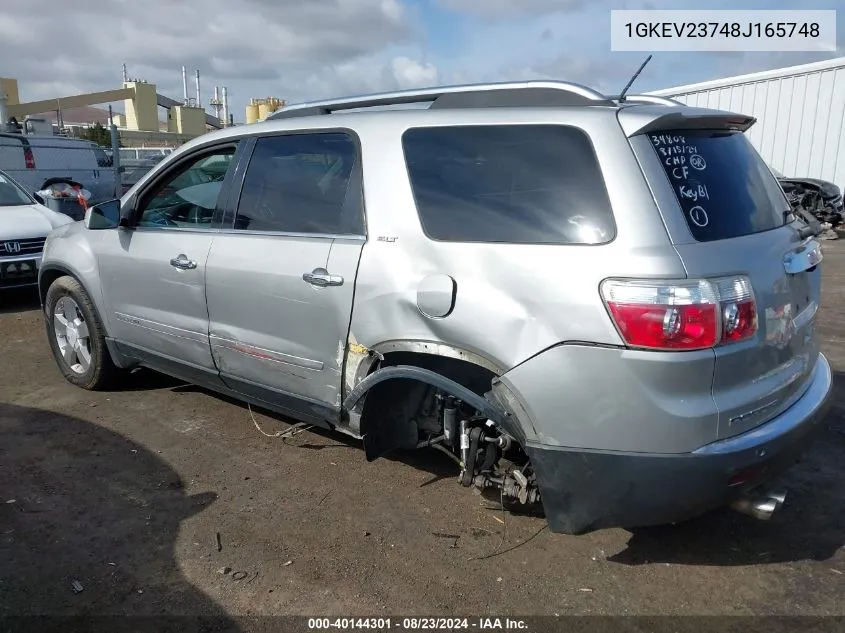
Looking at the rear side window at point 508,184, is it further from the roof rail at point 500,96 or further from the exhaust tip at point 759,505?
the exhaust tip at point 759,505

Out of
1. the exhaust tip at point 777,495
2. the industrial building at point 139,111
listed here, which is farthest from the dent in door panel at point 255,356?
the industrial building at point 139,111

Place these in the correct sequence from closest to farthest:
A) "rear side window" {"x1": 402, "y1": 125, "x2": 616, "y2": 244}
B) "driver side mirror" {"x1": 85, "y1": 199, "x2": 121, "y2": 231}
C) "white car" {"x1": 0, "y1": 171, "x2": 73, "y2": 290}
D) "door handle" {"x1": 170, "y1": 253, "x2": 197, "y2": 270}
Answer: "rear side window" {"x1": 402, "y1": 125, "x2": 616, "y2": 244} → "door handle" {"x1": 170, "y1": 253, "x2": 197, "y2": 270} → "driver side mirror" {"x1": 85, "y1": 199, "x2": 121, "y2": 231} → "white car" {"x1": 0, "y1": 171, "x2": 73, "y2": 290}

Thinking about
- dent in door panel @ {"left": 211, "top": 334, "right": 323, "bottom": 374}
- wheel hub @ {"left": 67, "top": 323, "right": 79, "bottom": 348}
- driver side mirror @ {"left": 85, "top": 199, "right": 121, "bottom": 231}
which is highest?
driver side mirror @ {"left": 85, "top": 199, "right": 121, "bottom": 231}

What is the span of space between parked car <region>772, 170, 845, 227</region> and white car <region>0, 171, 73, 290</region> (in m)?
12.6

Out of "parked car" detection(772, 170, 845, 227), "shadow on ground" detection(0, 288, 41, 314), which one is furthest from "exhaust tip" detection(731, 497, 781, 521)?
"parked car" detection(772, 170, 845, 227)

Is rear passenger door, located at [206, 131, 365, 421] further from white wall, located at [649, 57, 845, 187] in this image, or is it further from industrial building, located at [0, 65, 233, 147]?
industrial building, located at [0, 65, 233, 147]

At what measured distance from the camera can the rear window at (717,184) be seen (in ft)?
8.08

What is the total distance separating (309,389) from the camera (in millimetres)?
3361

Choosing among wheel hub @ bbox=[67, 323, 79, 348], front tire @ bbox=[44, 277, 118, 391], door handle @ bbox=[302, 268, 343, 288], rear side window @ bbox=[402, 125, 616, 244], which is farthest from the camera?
wheel hub @ bbox=[67, 323, 79, 348]

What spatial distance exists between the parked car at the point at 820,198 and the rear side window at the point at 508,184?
40.2 feet

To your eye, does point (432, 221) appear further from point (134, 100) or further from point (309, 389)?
point (134, 100)

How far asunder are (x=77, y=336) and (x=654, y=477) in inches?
164

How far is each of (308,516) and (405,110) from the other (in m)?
1.97

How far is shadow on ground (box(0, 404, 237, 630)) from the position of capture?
2629 millimetres
